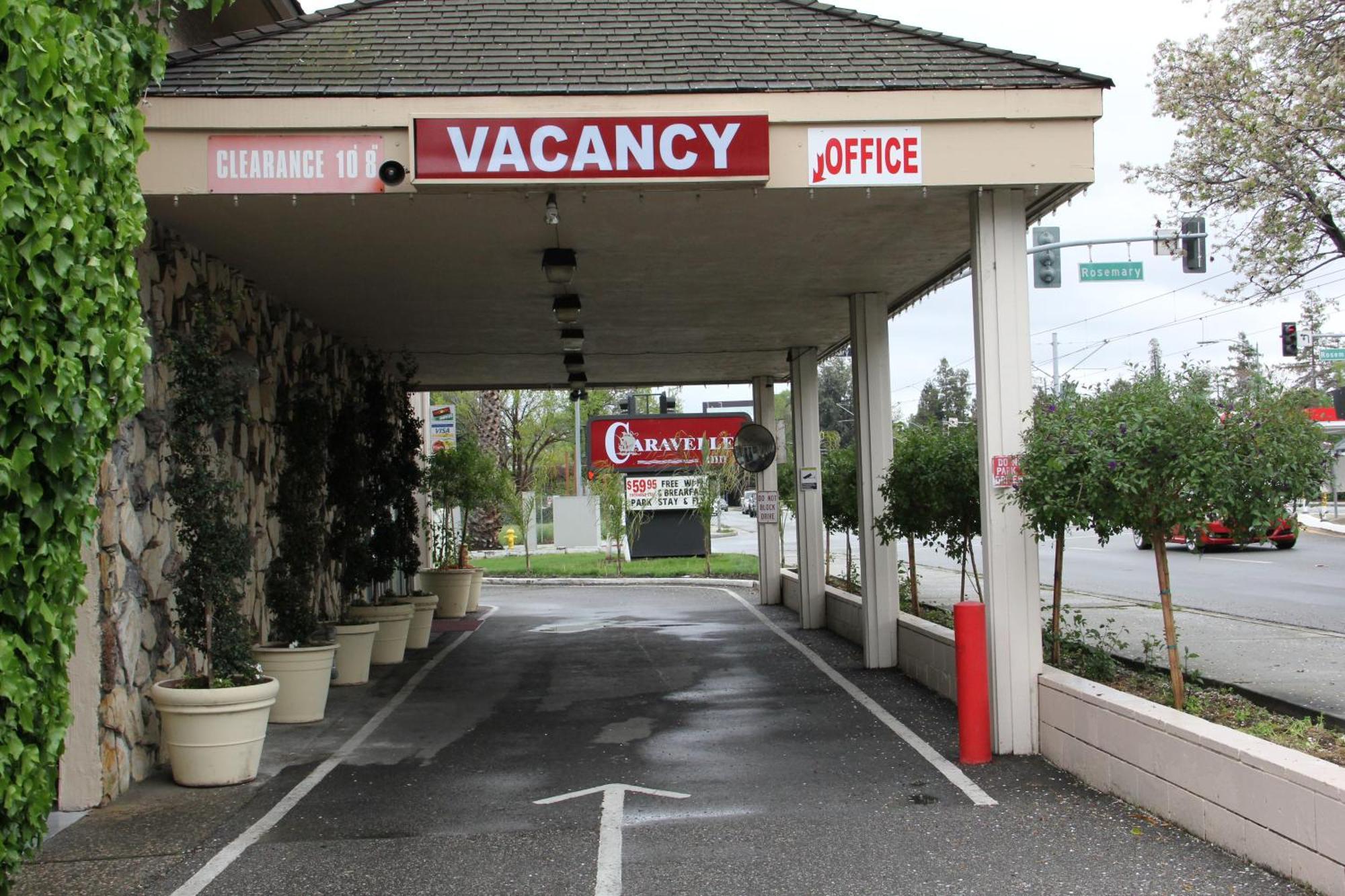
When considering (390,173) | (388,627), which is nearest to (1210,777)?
(390,173)

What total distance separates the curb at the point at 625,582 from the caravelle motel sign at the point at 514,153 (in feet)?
52.0

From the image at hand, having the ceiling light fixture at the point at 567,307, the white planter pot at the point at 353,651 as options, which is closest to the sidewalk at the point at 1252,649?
the ceiling light fixture at the point at 567,307

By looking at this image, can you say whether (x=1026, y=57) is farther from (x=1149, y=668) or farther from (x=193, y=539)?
(x=193, y=539)

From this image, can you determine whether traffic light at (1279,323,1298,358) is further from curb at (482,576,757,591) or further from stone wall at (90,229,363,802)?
stone wall at (90,229,363,802)

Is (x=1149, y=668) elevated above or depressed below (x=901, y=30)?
below

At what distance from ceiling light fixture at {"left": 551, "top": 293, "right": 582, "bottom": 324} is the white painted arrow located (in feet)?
16.9

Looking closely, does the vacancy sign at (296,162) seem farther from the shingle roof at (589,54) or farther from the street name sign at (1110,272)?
the street name sign at (1110,272)

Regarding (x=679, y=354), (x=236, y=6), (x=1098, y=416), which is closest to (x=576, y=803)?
(x=1098, y=416)

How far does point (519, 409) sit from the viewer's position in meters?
45.6

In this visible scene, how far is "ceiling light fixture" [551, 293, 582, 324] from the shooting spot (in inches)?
432

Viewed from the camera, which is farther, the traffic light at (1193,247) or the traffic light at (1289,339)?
the traffic light at (1289,339)

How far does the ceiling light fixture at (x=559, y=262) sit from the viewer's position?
9.18 metres

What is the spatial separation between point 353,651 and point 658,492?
1811 cm

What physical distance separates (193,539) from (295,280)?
11.2 feet
